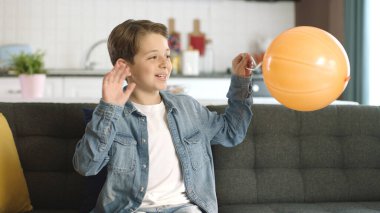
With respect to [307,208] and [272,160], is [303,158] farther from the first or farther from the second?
[307,208]

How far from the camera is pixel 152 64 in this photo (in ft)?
5.81

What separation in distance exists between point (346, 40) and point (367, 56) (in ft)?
0.96

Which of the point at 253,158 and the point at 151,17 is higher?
the point at 151,17

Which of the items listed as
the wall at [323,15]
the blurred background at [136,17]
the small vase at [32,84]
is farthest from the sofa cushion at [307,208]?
the blurred background at [136,17]

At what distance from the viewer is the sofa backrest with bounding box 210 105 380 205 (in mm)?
2068

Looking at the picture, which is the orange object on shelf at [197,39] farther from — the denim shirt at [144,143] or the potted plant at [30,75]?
the denim shirt at [144,143]

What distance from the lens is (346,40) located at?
405cm

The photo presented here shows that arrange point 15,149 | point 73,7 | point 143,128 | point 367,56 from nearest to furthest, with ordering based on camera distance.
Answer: point 143,128 → point 15,149 → point 367,56 → point 73,7

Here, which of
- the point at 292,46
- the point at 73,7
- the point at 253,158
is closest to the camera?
the point at 292,46

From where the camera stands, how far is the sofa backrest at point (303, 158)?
81.4 inches

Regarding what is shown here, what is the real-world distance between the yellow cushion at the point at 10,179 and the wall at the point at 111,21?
3277mm

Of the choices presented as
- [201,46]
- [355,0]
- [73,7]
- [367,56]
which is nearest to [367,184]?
[367,56]

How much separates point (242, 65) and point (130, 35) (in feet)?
1.43

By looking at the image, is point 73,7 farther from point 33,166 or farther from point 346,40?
point 33,166
